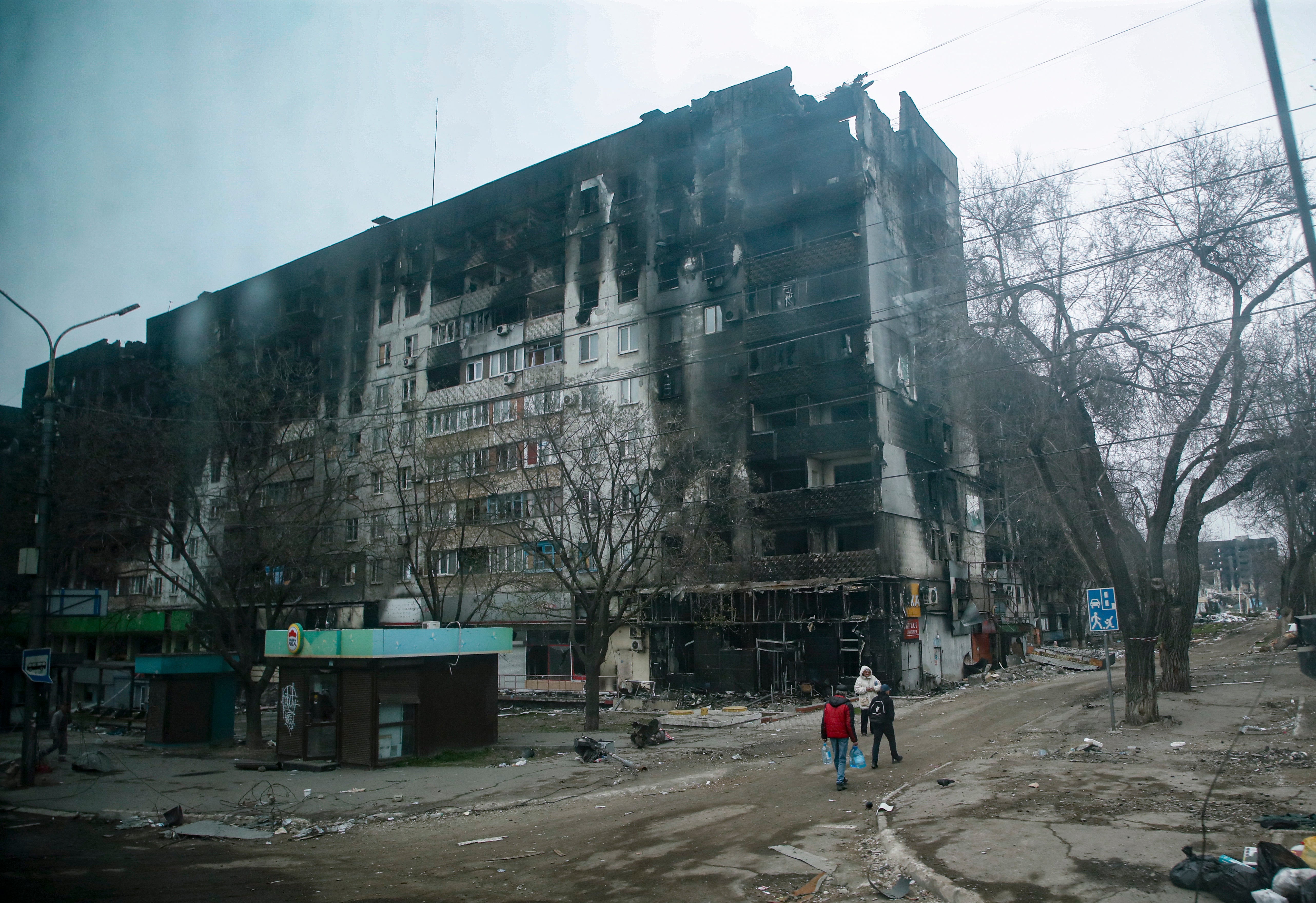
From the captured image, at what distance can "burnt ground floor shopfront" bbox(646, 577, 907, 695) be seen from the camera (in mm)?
35312

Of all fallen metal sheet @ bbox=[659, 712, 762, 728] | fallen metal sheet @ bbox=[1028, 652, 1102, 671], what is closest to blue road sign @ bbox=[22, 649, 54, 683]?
fallen metal sheet @ bbox=[659, 712, 762, 728]

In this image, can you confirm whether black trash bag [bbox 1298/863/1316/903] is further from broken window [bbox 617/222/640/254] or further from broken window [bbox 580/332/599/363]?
broken window [bbox 617/222/640/254]

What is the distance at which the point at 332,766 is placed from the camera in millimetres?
19438

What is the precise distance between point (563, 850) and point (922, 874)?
185 inches

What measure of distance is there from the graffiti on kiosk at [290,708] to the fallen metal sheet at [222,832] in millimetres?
6427

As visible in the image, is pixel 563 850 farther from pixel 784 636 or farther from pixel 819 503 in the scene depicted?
pixel 819 503

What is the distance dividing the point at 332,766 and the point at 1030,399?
17487 millimetres

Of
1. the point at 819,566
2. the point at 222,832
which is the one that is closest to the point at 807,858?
the point at 222,832

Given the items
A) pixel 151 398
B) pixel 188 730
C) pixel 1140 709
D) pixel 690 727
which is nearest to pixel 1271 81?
pixel 1140 709

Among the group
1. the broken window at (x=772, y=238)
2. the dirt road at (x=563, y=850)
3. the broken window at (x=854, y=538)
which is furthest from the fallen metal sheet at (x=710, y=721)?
the broken window at (x=772, y=238)

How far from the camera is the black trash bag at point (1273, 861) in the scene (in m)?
6.49

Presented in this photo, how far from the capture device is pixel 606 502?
91.2 feet

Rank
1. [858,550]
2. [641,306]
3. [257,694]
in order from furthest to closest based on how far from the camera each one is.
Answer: [641,306]
[858,550]
[257,694]

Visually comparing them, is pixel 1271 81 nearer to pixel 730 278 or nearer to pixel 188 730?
pixel 188 730
